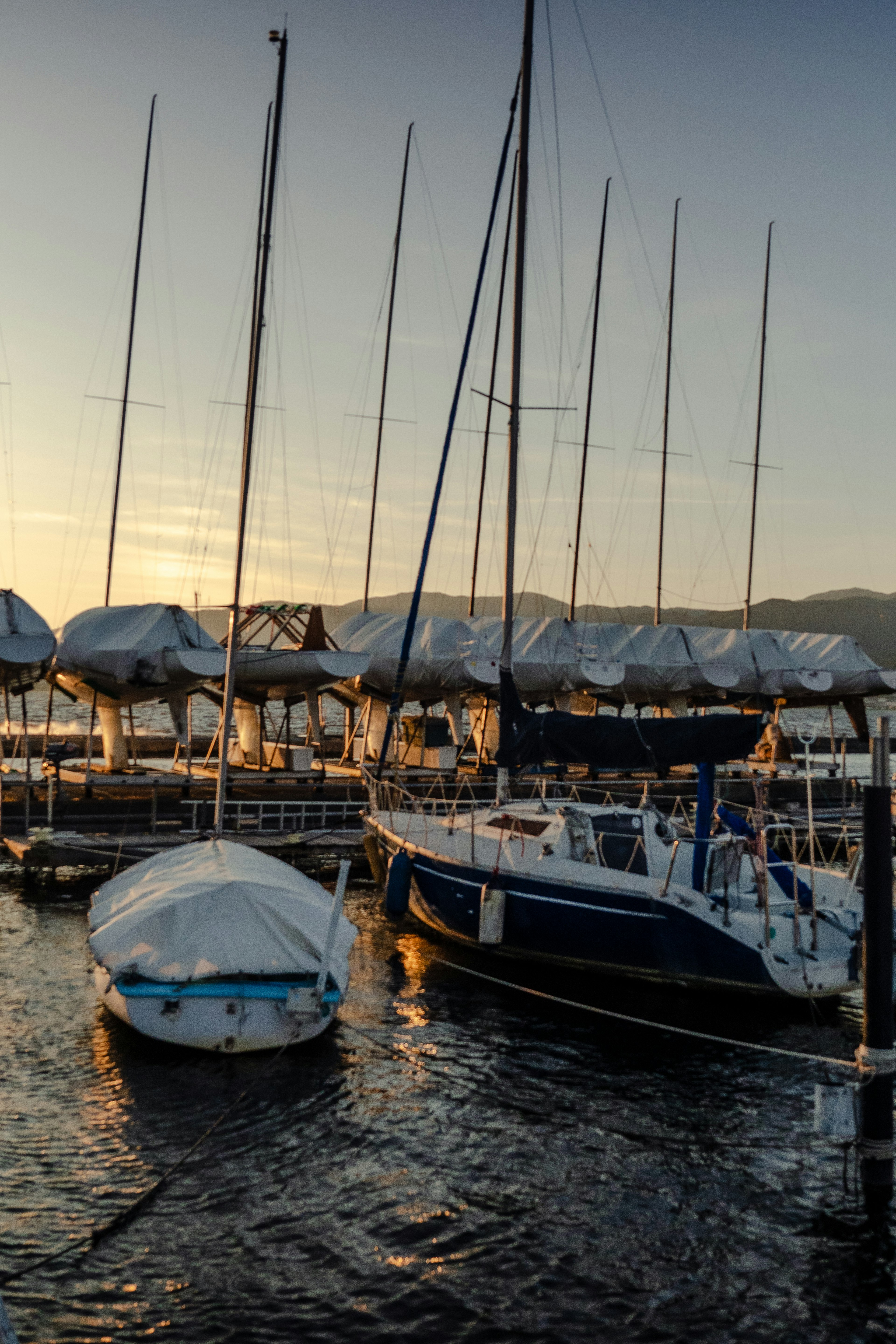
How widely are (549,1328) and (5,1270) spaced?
4.71 meters

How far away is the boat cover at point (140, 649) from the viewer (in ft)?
107

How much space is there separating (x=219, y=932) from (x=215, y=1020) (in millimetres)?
1128

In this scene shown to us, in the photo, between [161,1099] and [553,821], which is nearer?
[161,1099]

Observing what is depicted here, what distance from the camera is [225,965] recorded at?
13844 mm

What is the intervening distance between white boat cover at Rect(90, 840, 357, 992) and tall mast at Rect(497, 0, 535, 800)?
26.6ft

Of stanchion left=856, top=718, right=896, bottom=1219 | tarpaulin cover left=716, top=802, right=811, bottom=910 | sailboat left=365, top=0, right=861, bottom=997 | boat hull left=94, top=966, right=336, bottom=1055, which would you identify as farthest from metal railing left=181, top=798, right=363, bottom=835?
stanchion left=856, top=718, right=896, bottom=1219

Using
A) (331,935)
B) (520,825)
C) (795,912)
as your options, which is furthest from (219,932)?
(795,912)

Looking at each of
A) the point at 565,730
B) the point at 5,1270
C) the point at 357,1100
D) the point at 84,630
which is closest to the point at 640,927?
the point at 565,730

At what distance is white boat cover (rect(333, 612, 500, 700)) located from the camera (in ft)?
125

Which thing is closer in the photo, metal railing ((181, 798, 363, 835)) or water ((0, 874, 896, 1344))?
water ((0, 874, 896, 1344))

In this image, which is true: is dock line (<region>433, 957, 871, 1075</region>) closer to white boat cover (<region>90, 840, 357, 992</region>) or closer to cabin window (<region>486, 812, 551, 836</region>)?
cabin window (<region>486, 812, 551, 836</region>)

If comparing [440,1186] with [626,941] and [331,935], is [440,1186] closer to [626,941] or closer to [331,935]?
[331,935]

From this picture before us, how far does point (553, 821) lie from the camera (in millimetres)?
19594

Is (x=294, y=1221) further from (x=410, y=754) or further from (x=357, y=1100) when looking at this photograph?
(x=410, y=754)
